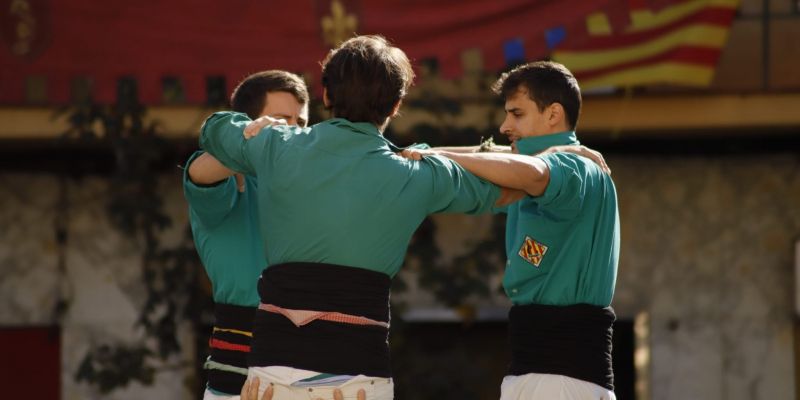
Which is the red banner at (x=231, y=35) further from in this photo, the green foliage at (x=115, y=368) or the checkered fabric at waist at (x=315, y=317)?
the checkered fabric at waist at (x=315, y=317)

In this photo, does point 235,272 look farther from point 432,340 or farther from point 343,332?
point 432,340

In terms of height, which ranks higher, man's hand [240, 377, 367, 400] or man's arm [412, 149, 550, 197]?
man's arm [412, 149, 550, 197]

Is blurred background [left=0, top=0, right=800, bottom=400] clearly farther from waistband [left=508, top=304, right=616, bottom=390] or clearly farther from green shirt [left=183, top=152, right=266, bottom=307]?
waistband [left=508, top=304, right=616, bottom=390]

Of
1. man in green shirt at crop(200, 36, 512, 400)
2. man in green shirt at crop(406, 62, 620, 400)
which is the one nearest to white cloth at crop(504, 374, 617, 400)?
man in green shirt at crop(406, 62, 620, 400)

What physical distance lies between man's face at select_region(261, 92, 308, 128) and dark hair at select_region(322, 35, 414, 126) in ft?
3.53

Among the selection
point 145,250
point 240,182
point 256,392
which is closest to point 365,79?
point 256,392

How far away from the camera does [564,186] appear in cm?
430

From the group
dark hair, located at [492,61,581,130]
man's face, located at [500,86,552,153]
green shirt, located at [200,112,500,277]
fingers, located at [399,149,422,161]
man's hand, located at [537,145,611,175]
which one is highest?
dark hair, located at [492,61,581,130]

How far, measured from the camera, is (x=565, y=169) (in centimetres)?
433

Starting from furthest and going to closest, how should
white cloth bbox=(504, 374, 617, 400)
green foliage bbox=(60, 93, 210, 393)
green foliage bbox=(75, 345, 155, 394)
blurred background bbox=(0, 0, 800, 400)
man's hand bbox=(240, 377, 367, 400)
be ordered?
1. green foliage bbox=(75, 345, 155, 394)
2. green foliage bbox=(60, 93, 210, 393)
3. blurred background bbox=(0, 0, 800, 400)
4. white cloth bbox=(504, 374, 617, 400)
5. man's hand bbox=(240, 377, 367, 400)

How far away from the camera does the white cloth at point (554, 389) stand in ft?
15.2

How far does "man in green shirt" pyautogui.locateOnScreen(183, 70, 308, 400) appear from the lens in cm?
494

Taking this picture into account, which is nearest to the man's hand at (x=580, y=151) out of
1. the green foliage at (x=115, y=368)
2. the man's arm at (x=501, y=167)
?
the man's arm at (x=501, y=167)

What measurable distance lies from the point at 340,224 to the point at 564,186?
31.0 inches
